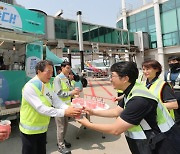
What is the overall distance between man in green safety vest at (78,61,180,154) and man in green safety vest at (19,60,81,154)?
2.96 ft

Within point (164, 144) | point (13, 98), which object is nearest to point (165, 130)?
point (164, 144)

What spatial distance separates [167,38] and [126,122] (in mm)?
25171

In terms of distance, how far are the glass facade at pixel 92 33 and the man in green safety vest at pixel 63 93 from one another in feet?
42.2

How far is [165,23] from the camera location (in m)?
24.5

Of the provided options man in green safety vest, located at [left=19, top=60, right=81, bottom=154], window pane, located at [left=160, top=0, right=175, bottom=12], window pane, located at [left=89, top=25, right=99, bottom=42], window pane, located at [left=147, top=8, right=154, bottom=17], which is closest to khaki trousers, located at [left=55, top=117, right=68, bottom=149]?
man in green safety vest, located at [left=19, top=60, right=81, bottom=154]

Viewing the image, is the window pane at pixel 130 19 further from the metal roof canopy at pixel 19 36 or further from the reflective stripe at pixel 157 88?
the reflective stripe at pixel 157 88

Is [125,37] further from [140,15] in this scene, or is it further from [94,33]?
[140,15]

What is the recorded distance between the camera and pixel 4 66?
676 cm

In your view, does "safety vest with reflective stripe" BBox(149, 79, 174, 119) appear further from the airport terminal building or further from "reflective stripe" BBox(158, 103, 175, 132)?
the airport terminal building

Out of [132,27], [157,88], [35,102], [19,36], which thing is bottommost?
[35,102]

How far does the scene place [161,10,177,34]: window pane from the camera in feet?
77.0

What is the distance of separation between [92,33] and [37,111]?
18.4 m

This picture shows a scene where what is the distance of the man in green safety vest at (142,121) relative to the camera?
180 cm

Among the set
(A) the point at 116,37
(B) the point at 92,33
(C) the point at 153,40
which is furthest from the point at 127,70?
(C) the point at 153,40
